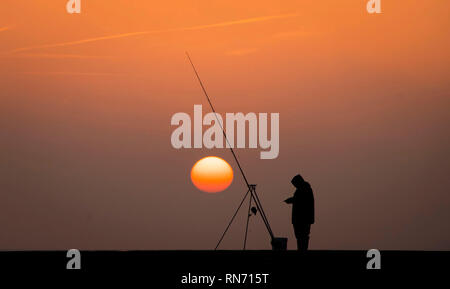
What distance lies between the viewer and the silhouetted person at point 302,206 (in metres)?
13.9

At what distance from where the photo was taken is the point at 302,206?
13.9 meters

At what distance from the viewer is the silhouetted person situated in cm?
1389
